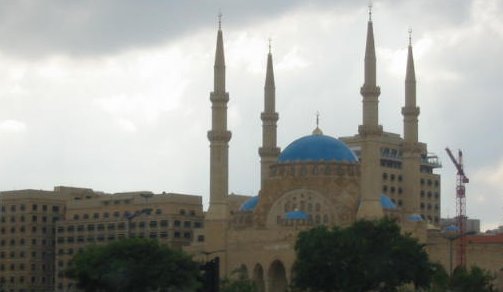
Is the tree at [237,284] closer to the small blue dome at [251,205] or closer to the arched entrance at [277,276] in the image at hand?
the arched entrance at [277,276]

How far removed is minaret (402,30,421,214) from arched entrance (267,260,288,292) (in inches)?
657

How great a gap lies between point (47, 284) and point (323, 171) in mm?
55465

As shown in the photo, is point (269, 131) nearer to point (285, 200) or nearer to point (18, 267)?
point (285, 200)

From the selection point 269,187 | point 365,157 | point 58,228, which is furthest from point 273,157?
point 58,228

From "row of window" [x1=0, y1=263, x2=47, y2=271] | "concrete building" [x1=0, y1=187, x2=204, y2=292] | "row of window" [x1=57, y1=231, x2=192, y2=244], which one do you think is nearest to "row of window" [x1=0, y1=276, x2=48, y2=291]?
"concrete building" [x1=0, y1=187, x2=204, y2=292]

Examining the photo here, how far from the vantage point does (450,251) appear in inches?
5364

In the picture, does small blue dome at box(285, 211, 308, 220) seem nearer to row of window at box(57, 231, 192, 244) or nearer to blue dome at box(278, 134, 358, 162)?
blue dome at box(278, 134, 358, 162)

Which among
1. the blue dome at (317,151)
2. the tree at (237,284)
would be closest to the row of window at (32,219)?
the blue dome at (317,151)

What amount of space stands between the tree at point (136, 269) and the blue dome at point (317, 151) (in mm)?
34195

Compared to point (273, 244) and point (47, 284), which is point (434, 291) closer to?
point (273, 244)

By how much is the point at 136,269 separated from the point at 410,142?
50.5 meters

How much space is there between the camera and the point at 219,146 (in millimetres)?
147375

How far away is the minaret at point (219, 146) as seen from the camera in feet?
483

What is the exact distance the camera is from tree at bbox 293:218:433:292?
11712cm
